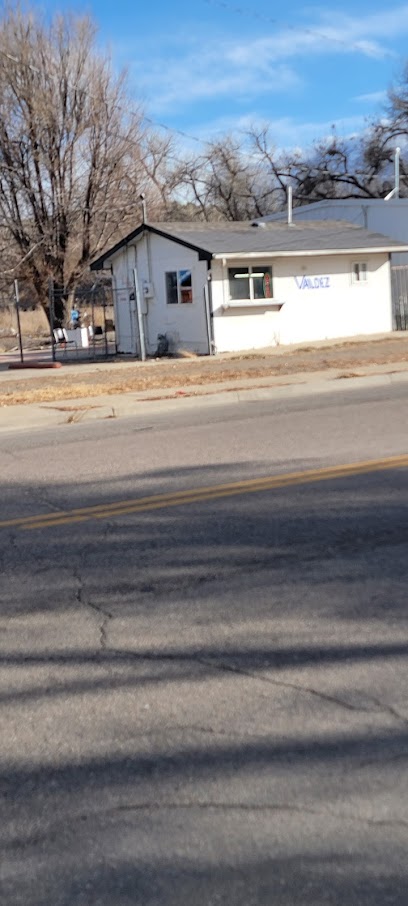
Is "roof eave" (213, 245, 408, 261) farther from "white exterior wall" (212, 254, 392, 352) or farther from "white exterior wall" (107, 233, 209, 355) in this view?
"white exterior wall" (107, 233, 209, 355)

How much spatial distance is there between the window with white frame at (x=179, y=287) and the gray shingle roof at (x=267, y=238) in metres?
1.08

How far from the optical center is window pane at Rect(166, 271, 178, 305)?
1162 inches

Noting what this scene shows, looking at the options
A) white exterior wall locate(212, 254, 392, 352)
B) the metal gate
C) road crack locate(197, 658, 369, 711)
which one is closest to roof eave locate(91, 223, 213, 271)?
white exterior wall locate(212, 254, 392, 352)

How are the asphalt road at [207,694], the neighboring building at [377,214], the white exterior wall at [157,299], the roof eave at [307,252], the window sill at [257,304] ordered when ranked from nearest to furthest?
the asphalt road at [207,694]
the roof eave at [307,252]
the window sill at [257,304]
the white exterior wall at [157,299]
the neighboring building at [377,214]

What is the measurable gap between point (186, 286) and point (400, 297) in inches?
338

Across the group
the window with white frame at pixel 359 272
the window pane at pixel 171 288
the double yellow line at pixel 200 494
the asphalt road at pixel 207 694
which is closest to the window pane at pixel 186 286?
the window pane at pixel 171 288

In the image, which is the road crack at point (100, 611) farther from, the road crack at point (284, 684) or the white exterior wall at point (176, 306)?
the white exterior wall at point (176, 306)

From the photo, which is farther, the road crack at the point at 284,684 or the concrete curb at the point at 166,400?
the concrete curb at the point at 166,400

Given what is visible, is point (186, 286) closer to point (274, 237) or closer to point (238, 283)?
point (238, 283)

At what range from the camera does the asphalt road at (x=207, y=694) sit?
9.91 feet

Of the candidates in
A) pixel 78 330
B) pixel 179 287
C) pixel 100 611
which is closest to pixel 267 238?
pixel 179 287

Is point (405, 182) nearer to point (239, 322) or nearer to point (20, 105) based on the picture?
point (20, 105)

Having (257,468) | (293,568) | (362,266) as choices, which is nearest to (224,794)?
(293,568)

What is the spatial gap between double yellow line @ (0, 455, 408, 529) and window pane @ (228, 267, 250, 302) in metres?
19.9
